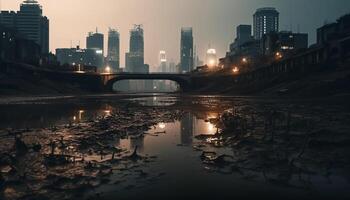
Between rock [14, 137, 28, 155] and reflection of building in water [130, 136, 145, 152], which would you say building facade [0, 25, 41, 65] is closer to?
reflection of building in water [130, 136, 145, 152]

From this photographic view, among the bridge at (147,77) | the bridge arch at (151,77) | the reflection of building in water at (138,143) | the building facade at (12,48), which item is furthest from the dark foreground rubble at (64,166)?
the building facade at (12,48)

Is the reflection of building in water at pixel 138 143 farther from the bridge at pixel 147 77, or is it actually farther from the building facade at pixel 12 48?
the building facade at pixel 12 48

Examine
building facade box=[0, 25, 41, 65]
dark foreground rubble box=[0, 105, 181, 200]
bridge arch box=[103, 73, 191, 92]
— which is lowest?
dark foreground rubble box=[0, 105, 181, 200]

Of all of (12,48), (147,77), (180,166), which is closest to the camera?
(180,166)

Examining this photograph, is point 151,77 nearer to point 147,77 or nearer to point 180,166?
point 147,77

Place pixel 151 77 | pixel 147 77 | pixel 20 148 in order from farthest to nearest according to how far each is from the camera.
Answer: pixel 151 77
pixel 147 77
pixel 20 148

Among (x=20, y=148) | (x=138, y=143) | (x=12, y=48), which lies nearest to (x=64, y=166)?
(x=20, y=148)

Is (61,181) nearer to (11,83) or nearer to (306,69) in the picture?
(306,69)

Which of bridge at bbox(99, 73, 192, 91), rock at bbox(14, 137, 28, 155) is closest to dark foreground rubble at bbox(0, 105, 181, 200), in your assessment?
rock at bbox(14, 137, 28, 155)

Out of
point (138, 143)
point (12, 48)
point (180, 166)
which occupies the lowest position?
point (180, 166)

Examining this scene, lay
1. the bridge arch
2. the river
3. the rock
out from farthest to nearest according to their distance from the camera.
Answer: the bridge arch
the rock
the river

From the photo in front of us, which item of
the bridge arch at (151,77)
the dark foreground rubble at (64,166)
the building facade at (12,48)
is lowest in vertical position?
the dark foreground rubble at (64,166)

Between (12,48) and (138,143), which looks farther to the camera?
(12,48)

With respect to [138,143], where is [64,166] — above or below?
below
